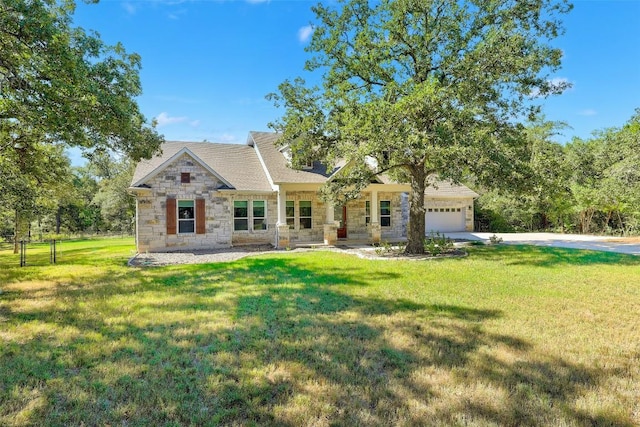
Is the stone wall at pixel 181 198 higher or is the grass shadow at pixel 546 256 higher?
the stone wall at pixel 181 198

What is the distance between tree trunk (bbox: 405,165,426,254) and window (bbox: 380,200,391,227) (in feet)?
20.8

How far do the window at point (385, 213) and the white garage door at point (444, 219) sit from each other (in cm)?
445

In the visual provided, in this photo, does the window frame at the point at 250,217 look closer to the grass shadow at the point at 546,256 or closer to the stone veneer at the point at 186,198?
the stone veneer at the point at 186,198

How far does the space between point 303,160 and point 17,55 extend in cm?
962

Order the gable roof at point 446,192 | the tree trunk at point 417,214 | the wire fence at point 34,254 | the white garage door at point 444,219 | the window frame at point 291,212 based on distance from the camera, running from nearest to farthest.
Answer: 1. the wire fence at point 34,254
2. the tree trunk at point 417,214
3. the window frame at point 291,212
4. the gable roof at point 446,192
5. the white garage door at point 444,219

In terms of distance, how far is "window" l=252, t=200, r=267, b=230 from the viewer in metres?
17.8

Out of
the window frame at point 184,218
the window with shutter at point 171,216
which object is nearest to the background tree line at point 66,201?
the window with shutter at point 171,216

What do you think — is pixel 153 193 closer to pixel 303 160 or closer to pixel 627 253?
pixel 303 160

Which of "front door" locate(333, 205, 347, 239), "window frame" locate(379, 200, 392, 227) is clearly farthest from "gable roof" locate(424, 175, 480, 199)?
"front door" locate(333, 205, 347, 239)

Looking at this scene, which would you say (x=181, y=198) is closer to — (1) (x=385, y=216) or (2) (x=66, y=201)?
(1) (x=385, y=216)

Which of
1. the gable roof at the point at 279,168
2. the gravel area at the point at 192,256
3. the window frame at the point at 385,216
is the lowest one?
the gravel area at the point at 192,256

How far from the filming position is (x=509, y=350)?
174 inches

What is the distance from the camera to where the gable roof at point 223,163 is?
16.7 metres

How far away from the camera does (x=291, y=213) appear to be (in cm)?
1838
